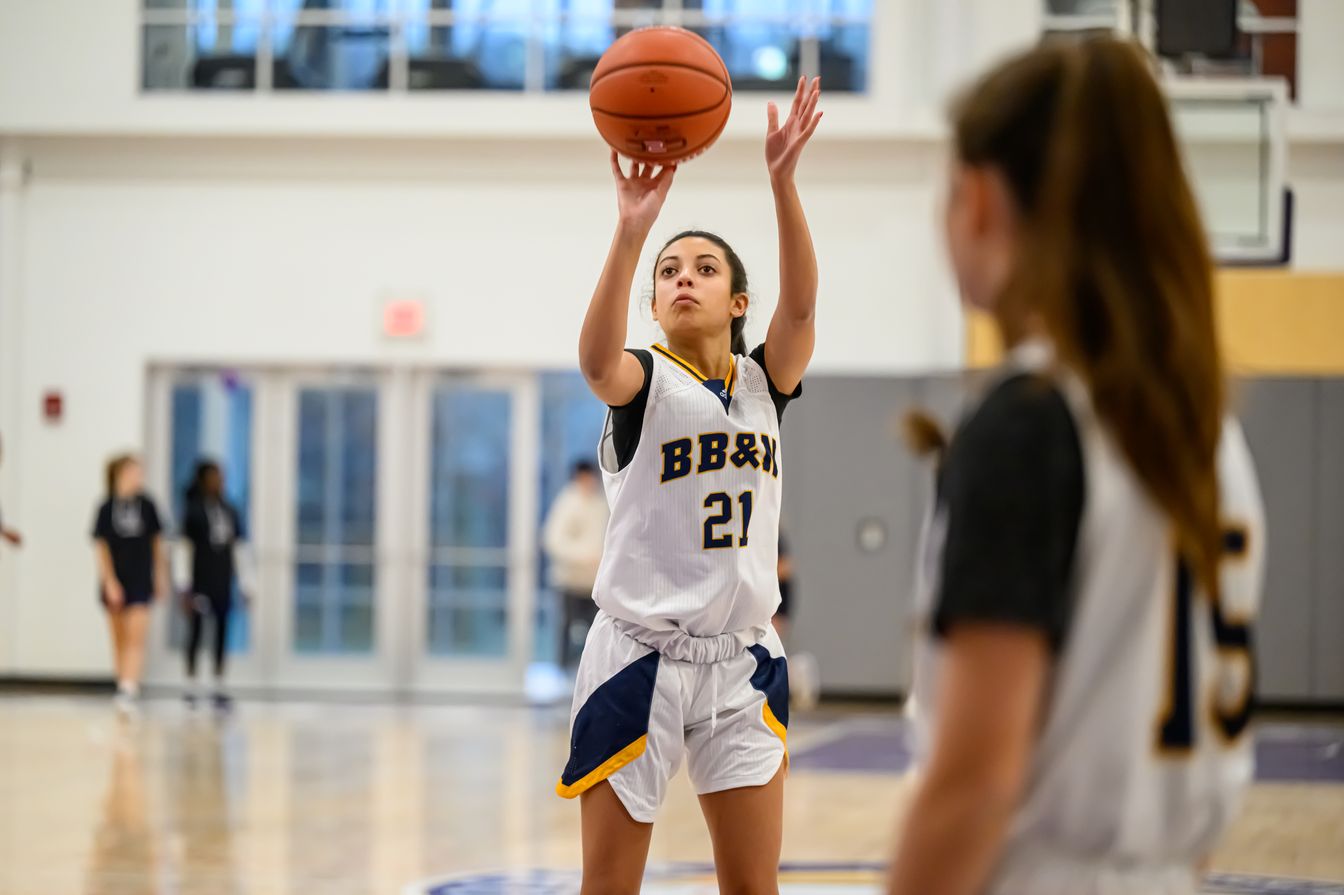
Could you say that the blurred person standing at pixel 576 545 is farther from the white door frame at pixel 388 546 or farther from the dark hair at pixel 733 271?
the dark hair at pixel 733 271

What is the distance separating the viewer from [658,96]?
372cm

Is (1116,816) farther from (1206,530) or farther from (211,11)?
(211,11)

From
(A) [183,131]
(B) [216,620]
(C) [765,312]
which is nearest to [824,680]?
(C) [765,312]

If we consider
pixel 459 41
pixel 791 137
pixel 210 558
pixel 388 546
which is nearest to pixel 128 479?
pixel 210 558

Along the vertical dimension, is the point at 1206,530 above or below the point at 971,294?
below

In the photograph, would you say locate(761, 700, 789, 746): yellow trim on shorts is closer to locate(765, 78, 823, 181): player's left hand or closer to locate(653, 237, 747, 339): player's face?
locate(653, 237, 747, 339): player's face

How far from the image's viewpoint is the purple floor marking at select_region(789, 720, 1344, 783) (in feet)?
29.2

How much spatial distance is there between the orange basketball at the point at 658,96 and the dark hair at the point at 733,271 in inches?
9.1

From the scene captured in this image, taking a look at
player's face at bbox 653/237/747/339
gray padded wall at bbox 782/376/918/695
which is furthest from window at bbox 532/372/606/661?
player's face at bbox 653/237/747/339

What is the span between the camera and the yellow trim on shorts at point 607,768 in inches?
121

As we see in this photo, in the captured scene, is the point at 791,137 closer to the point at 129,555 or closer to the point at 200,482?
the point at 129,555

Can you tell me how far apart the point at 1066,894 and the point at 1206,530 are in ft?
1.09

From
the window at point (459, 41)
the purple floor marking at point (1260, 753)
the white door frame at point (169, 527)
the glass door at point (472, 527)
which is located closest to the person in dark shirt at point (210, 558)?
the white door frame at point (169, 527)

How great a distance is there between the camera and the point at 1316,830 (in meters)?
6.96
